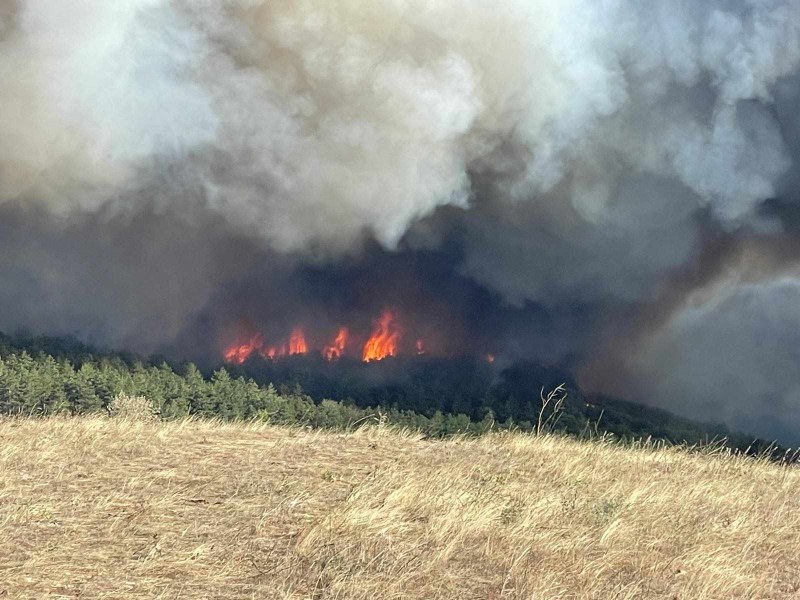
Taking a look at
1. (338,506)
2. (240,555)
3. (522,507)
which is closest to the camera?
(240,555)

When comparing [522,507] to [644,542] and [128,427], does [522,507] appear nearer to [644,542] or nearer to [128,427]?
[644,542]

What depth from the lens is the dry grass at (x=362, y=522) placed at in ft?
25.2

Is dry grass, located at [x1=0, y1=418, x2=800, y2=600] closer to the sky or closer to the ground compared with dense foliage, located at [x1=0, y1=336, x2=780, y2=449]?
closer to the sky

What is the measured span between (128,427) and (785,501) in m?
11.2

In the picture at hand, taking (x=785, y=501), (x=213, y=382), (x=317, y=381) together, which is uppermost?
(x=785, y=501)

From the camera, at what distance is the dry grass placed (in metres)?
7.68

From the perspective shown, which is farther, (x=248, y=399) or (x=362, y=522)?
(x=248, y=399)

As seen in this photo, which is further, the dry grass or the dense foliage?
the dense foliage

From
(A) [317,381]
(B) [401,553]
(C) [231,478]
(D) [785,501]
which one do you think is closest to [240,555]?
(B) [401,553]

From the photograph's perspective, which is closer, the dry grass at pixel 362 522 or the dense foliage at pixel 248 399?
the dry grass at pixel 362 522

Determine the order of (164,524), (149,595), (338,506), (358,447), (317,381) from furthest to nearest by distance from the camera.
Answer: (317,381) → (358,447) → (338,506) → (164,524) → (149,595)

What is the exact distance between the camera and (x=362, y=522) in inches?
355

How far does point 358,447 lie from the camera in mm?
13125

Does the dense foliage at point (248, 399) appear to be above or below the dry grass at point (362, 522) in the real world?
below
